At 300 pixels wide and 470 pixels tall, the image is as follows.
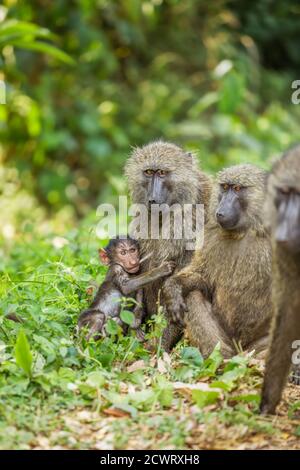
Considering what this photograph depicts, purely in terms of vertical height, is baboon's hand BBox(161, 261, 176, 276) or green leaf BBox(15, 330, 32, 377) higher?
baboon's hand BBox(161, 261, 176, 276)

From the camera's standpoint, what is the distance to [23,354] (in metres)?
4.04

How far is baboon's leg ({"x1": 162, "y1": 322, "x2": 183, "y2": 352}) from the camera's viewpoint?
4992 millimetres

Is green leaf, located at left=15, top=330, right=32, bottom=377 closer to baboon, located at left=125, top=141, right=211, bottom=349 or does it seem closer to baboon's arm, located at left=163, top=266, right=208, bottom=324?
baboon's arm, located at left=163, top=266, right=208, bottom=324

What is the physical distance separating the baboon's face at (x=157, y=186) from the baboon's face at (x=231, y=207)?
522 millimetres

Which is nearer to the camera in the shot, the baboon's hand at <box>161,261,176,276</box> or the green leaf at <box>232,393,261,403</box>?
the green leaf at <box>232,393,261,403</box>

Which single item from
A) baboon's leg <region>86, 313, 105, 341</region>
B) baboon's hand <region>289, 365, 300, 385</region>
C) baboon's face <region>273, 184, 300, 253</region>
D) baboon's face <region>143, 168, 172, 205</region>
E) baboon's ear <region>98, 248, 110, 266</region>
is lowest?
baboon's hand <region>289, 365, 300, 385</region>

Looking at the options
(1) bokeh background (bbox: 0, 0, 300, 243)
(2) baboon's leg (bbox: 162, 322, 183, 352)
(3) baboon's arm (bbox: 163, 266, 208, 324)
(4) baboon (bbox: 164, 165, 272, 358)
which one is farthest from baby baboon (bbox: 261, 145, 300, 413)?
(1) bokeh background (bbox: 0, 0, 300, 243)

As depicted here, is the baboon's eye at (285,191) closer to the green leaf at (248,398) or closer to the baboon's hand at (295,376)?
the green leaf at (248,398)

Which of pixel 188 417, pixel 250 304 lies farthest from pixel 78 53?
pixel 188 417

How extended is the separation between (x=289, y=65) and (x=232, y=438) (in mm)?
10832

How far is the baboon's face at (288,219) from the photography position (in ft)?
12.1

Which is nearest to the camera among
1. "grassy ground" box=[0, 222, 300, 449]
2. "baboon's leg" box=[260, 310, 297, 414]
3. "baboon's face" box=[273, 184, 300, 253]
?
"baboon's face" box=[273, 184, 300, 253]

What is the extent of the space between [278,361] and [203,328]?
0.82 meters

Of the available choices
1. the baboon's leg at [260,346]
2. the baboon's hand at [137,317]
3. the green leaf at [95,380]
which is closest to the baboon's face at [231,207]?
the baboon's leg at [260,346]
